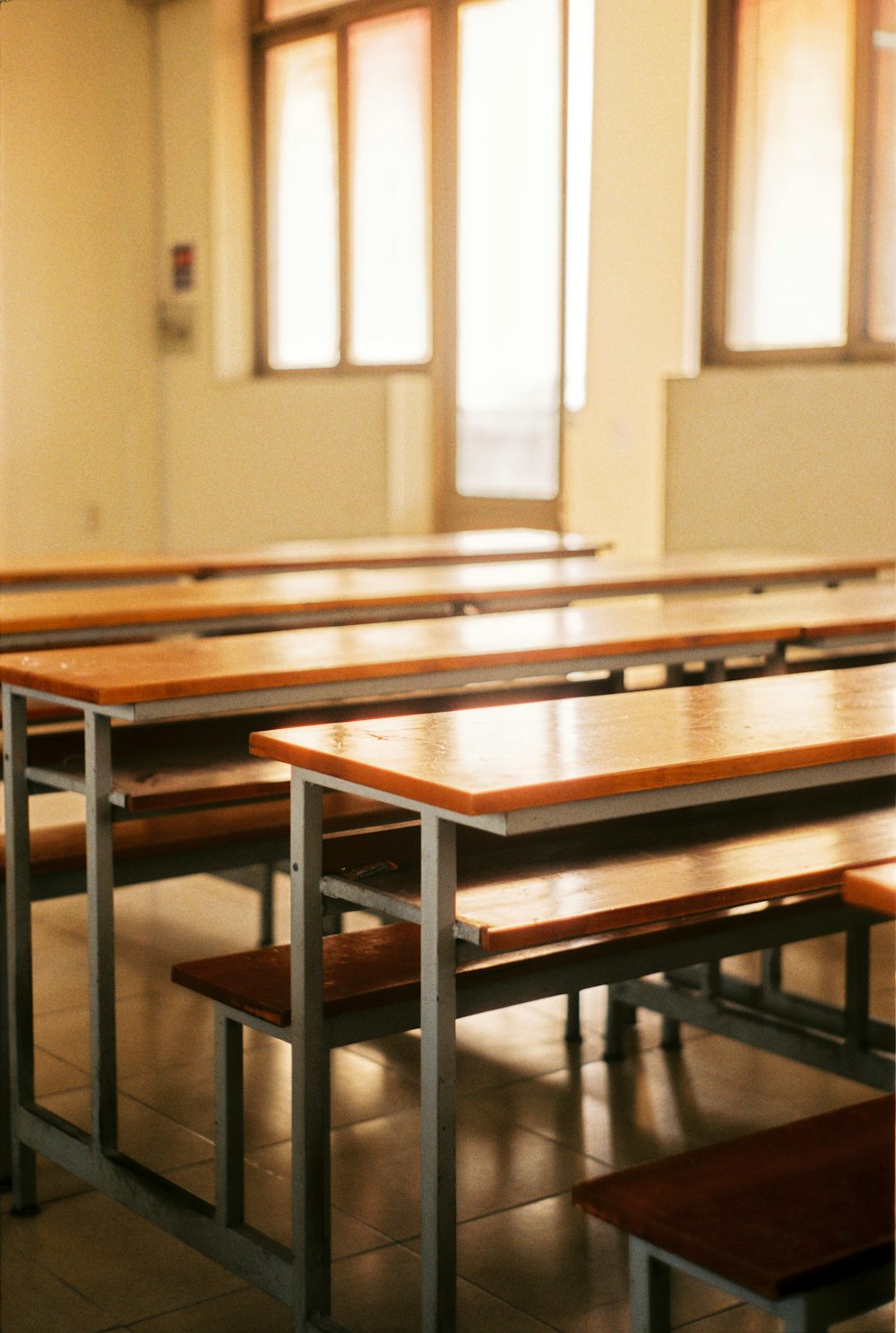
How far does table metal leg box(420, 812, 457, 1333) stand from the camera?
163cm

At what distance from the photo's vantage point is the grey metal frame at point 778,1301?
1.26m

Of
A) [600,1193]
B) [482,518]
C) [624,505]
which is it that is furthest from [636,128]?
[600,1193]

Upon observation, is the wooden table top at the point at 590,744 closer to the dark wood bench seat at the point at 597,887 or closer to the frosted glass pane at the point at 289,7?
the dark wood bench seat at the point at 597,887

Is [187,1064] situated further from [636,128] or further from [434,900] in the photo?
[636,128]

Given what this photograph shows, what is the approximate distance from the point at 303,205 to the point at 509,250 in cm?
160

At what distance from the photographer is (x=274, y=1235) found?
2217mm

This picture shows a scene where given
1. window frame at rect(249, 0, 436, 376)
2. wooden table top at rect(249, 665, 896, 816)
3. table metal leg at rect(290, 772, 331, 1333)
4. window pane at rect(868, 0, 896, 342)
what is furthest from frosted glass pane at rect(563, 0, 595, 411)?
table metal leg at rect(290, 772, 331, 1333)

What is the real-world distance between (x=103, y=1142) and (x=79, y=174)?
754cm

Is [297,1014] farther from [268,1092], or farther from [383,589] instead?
[383,589]

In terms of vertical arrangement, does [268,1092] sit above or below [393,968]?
below

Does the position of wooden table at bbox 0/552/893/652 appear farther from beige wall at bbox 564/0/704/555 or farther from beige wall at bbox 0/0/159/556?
beige wall at bbox 0/0/159/556

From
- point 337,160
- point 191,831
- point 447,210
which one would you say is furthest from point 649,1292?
point 337,160

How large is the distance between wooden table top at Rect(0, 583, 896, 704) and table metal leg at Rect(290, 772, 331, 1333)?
37 cm

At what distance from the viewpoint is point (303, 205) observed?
8.20 metres
